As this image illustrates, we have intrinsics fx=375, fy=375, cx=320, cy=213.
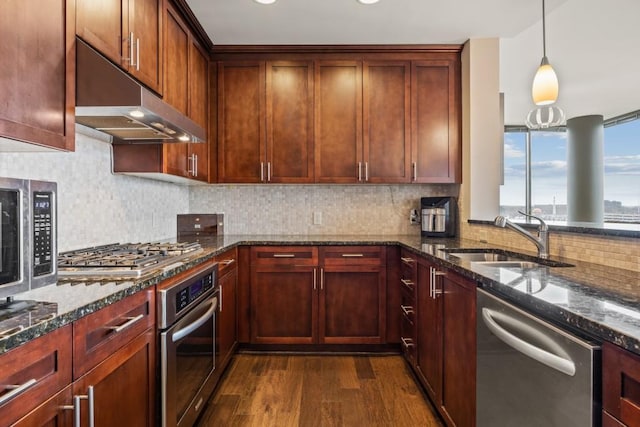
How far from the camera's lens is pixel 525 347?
1.08 meters

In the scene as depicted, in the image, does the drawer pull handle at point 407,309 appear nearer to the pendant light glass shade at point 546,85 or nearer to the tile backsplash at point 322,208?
the tile backsplash at point 322,208

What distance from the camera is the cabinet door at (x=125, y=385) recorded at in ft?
3.45

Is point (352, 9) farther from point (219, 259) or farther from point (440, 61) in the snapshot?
point (219, 259)

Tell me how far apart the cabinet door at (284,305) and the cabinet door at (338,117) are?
2.68ft

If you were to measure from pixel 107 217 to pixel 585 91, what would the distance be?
223 inches

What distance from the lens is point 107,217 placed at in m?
2.19

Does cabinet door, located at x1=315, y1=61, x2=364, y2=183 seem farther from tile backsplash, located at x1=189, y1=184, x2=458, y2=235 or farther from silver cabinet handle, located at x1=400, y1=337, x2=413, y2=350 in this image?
silver cabinet handle, located at x1=400, y1=337, x2=413, y2=350

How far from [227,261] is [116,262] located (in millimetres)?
993

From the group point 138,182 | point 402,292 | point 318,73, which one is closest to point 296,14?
point 318,73

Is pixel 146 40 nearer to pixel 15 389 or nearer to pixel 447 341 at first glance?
pixel 15 389

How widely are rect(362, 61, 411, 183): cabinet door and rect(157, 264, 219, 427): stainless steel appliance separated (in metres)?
1.65

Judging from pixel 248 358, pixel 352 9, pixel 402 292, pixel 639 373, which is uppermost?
pixel 352 9

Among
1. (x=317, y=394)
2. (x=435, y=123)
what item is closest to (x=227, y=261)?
(x=317, y=394)

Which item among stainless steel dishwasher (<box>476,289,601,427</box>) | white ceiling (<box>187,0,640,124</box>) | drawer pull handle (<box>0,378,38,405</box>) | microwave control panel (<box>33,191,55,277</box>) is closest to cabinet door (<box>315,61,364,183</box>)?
white ceiling (<box>187,0,640,124</box>)
